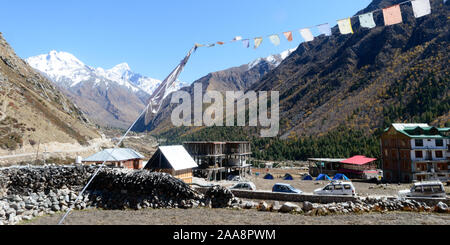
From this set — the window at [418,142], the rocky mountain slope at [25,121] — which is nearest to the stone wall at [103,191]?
the rocky mountain slope at [25,121]

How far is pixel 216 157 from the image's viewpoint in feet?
155

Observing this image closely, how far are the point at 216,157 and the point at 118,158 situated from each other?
15.8 m

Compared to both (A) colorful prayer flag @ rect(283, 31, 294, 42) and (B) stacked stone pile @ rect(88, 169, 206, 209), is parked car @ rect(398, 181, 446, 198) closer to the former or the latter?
(A) colorful prayer flag @ rect(283, 31, 294, 42)

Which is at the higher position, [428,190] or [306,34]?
[306,34]

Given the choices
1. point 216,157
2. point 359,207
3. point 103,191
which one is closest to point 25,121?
point 216,157

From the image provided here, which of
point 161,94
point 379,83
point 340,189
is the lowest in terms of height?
point 340,189

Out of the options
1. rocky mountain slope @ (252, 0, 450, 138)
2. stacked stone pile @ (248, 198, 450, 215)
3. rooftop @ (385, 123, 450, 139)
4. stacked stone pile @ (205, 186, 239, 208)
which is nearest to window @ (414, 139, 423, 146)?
rooftop @ (385, 123, 450, 139)

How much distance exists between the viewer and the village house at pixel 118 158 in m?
34.5

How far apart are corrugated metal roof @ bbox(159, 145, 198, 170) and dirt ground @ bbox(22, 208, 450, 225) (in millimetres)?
14740

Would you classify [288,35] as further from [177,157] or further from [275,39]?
[177,157]

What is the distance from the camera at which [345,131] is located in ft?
333

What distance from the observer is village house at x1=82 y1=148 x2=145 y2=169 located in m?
34.5
